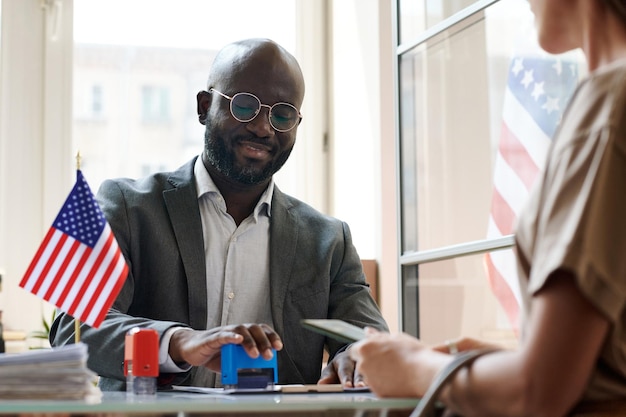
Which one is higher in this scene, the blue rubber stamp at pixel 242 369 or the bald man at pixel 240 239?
the bald man at pixel 240 239

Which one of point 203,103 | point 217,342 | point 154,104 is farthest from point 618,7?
point 154,104

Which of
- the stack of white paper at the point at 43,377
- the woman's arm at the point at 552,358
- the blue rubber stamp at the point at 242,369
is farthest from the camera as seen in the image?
the blue rubber stamp at the point at 242,369

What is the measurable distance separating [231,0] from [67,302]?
3.09 metres

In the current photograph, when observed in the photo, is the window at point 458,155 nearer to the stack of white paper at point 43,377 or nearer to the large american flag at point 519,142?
the large american flag at point 519,142

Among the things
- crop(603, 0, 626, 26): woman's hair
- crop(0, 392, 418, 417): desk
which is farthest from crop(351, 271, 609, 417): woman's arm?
crop(603, 0, 626, 26): woman's hair

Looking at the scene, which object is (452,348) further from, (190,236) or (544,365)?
(190,236)

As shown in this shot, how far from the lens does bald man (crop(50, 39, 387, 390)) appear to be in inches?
92.0

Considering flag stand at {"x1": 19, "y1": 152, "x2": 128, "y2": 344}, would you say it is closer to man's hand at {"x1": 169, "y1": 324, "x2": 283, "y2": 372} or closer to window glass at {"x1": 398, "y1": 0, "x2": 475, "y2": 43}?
man's hand at {"x1": 169, "y1": 324, "x2": 283, "y2": 372}

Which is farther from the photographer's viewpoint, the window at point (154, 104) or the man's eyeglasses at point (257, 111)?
the window at point (154, 104)

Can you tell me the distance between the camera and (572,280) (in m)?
1.09

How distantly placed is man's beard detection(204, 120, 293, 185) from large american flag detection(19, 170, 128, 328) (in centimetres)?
63

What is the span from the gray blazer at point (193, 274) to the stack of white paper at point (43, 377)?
32.4 inches

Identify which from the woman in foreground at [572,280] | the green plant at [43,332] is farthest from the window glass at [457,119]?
the green plant at [43,332]

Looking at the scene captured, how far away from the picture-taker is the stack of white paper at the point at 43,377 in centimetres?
131
